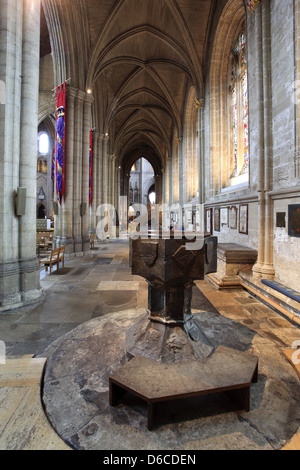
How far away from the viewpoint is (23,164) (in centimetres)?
464

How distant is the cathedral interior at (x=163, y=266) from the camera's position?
5.64 ft

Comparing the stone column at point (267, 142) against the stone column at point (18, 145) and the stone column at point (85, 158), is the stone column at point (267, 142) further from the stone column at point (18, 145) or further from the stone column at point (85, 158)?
the stone column at point (85, 158)

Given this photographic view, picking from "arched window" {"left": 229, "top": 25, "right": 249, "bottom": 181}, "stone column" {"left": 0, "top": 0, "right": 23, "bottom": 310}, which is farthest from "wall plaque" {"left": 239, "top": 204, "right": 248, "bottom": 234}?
"stone column" {"left": 0, "top": 0, "right": 23, "bottom": 310}

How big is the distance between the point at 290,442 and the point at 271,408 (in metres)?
0.29

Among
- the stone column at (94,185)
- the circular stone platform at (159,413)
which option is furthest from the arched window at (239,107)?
the stone column at (94,185)

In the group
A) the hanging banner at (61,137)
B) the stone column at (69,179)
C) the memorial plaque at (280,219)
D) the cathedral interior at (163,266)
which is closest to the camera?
the cathedral interior at (163,266)

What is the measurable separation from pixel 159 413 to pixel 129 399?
0.28 meters

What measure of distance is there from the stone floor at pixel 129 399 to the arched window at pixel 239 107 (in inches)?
251

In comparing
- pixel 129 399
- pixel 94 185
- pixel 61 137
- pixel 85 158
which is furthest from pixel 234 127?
pixel 129 399

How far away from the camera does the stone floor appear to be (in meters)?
1.55

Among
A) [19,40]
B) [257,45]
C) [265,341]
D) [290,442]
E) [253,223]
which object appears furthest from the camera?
[253,223]

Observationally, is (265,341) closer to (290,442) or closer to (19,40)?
(290,442)
